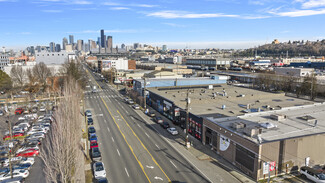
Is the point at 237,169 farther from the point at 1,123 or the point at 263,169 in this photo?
the point at 1,123

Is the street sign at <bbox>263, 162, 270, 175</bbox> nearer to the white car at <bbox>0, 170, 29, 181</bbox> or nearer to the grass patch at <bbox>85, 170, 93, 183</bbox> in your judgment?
the grass patch at <bbox>85, 170, 93, 183</bbox>

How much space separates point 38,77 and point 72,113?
243 feet

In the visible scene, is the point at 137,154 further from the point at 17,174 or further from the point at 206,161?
the point at 17,174

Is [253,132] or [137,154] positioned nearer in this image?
[253,132]

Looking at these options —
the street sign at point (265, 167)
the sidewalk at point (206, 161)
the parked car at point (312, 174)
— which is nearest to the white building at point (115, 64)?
the sidewalk at point (206, 161)

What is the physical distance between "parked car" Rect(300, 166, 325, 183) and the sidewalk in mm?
Result: 5914

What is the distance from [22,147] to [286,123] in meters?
37.1

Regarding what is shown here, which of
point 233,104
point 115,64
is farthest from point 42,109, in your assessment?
point 115,64

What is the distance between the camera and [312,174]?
22625 millimetres

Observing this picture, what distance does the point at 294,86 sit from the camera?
234 ft

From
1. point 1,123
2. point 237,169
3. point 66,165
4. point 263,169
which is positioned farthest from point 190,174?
point 1,123

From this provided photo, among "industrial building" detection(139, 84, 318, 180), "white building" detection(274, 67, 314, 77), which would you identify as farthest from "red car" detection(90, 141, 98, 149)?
"white building" detection(274, 67, 314, 77)

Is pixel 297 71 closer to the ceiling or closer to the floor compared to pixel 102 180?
closer to the ceiling

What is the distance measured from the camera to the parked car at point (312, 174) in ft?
72.4
